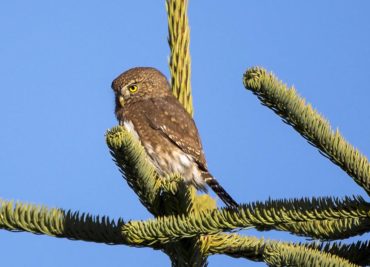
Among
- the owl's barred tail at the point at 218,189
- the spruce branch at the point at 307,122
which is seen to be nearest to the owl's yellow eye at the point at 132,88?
the owl's barred tail at the point at 218,189

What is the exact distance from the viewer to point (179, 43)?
12.9 feet

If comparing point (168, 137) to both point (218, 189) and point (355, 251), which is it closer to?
point (218, 189)

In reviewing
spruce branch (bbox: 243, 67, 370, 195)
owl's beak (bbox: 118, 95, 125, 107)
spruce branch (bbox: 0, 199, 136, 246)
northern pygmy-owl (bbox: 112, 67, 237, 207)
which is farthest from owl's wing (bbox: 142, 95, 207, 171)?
spruce branch (bbox: 243, 67, 370, 195)

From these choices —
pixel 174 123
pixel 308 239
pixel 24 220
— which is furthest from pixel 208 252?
pixel 174 123

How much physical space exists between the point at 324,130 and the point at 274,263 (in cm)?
55

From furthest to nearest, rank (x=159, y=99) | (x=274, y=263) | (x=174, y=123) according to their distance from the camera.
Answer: (x=159, y=99)
(x=174, y=123)
(x=274, y=263)

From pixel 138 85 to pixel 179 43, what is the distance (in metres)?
3.08

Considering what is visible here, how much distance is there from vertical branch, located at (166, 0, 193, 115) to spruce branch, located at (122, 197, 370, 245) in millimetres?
1782

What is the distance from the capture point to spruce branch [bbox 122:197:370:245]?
2.14 meters

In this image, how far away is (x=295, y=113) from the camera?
212 cm

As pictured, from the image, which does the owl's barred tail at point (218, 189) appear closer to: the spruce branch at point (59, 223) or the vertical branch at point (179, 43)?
the vertical branch at point (179, 43)

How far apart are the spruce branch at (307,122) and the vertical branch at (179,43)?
1.80 meters

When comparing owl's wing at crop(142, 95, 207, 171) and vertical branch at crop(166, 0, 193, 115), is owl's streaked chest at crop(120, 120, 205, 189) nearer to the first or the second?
owl's wing at crop(142, 95, 207, 171)

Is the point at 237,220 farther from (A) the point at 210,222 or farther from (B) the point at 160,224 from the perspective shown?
(B) the point at 160,224
